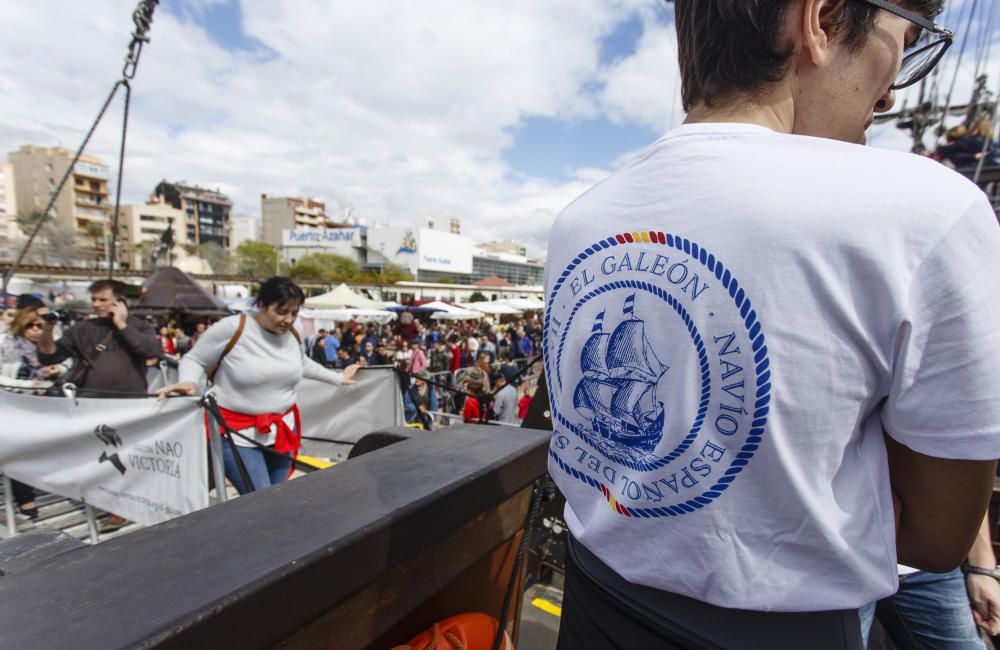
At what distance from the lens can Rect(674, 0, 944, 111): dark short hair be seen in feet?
2.51

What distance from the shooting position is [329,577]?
0.92 meters

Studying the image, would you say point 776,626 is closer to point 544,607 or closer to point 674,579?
point 674,579

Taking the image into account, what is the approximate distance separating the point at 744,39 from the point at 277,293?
3.27 m

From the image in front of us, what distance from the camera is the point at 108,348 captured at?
442 cm

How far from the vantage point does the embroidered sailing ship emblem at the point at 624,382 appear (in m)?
0.76

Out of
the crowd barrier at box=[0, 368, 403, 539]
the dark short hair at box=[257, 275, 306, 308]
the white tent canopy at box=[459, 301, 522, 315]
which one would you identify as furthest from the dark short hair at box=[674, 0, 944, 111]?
the white tent canopy at box=[459, 301, 522, 315]

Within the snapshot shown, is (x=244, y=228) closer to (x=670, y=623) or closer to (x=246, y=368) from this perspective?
(x=246, y=368)

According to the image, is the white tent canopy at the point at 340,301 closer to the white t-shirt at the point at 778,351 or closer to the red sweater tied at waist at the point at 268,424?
the red sweater tied at waist at the point at 268,424

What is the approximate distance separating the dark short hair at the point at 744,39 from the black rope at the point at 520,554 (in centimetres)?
117

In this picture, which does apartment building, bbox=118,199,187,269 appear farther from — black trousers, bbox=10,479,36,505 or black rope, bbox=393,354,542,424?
black rope, bbox=393,354,542,424

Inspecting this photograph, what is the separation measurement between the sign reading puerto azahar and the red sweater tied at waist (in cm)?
316

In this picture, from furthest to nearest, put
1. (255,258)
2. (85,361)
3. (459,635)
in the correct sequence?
(255,258) < (85,361) < (459,635)

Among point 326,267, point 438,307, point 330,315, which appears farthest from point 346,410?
point 326,267

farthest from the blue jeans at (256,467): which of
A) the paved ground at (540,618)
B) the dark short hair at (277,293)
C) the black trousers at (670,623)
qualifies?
the black trousers at (670,623)
